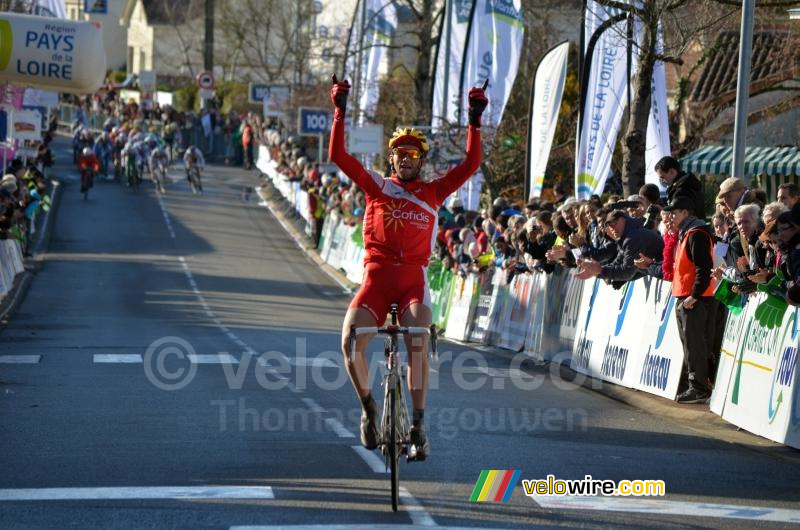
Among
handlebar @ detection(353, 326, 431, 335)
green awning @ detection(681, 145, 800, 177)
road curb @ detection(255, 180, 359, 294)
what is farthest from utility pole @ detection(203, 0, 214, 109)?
handlebar @ detection(353, 326, 431, 335)

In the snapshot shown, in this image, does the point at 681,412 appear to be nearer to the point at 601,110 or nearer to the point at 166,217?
the point at 601,110

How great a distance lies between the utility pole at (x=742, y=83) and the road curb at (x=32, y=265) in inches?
555

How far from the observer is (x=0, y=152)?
3566 centimetres

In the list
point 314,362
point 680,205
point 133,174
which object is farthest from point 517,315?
point 133,174

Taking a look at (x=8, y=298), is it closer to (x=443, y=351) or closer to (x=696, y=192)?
(x=443, y=351)

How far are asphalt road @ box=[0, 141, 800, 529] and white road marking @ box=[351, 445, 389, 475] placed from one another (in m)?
0.03

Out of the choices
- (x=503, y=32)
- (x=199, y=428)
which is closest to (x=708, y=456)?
(x=199, y=428)

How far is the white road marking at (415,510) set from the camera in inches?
319

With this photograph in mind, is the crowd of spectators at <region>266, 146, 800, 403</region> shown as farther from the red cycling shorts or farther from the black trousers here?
the red cycling shorts

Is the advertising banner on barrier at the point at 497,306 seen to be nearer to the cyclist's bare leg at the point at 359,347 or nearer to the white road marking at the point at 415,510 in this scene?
the cyclist's bare leg at the point at 359,347

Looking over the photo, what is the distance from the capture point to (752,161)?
28078 millimetres

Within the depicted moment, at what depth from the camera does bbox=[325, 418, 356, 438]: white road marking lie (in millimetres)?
11448

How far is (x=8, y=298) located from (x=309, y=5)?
37535mm

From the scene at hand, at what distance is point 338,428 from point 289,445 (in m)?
1.04
